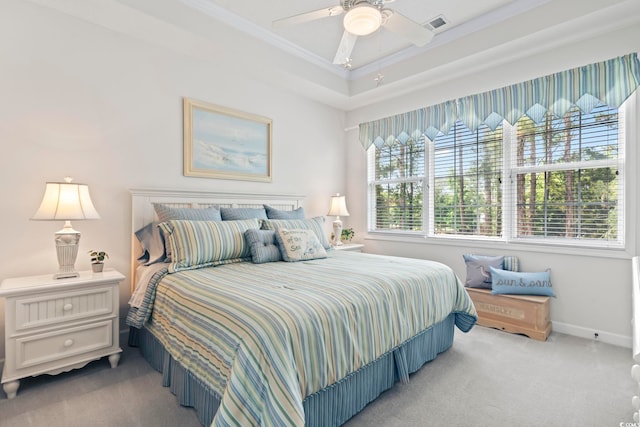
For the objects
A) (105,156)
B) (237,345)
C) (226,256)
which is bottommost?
(237,345)

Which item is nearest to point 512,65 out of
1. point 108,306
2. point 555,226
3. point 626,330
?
point 555,226

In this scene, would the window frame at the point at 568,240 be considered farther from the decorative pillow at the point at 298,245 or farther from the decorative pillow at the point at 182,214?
the decorative pillow at the point at 182,214

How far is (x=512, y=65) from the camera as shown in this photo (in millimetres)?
3166

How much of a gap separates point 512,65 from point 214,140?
310 cm

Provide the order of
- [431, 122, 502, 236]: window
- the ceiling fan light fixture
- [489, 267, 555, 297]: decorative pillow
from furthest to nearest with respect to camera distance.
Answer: [431, 122, 502, 236]: window, [489, 267, 555, 297]: decorative pillow, the ceiling fan light fixture

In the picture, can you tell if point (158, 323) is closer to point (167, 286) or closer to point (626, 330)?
point (167, 286)

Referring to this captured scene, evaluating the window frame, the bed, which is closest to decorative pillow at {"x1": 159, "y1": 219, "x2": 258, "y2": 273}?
the bed

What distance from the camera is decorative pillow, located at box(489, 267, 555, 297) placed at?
9.59 ft

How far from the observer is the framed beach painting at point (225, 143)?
10.3 ft

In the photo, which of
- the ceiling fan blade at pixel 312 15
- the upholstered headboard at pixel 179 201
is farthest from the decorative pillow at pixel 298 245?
the ceiling fan blade at pixel 312 15

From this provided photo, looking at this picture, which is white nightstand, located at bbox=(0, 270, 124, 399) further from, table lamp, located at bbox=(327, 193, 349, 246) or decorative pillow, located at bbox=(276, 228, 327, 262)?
table lamp, located at bbox=(327, 193, 349, 246)

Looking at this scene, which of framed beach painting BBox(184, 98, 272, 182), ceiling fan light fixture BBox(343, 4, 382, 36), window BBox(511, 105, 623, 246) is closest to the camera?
ceiling fan light fixture BBox(343, 4, 382, 36)

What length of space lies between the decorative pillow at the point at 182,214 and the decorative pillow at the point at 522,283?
269 cm

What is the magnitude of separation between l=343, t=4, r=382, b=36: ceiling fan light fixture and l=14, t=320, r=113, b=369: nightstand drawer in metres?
2.56
